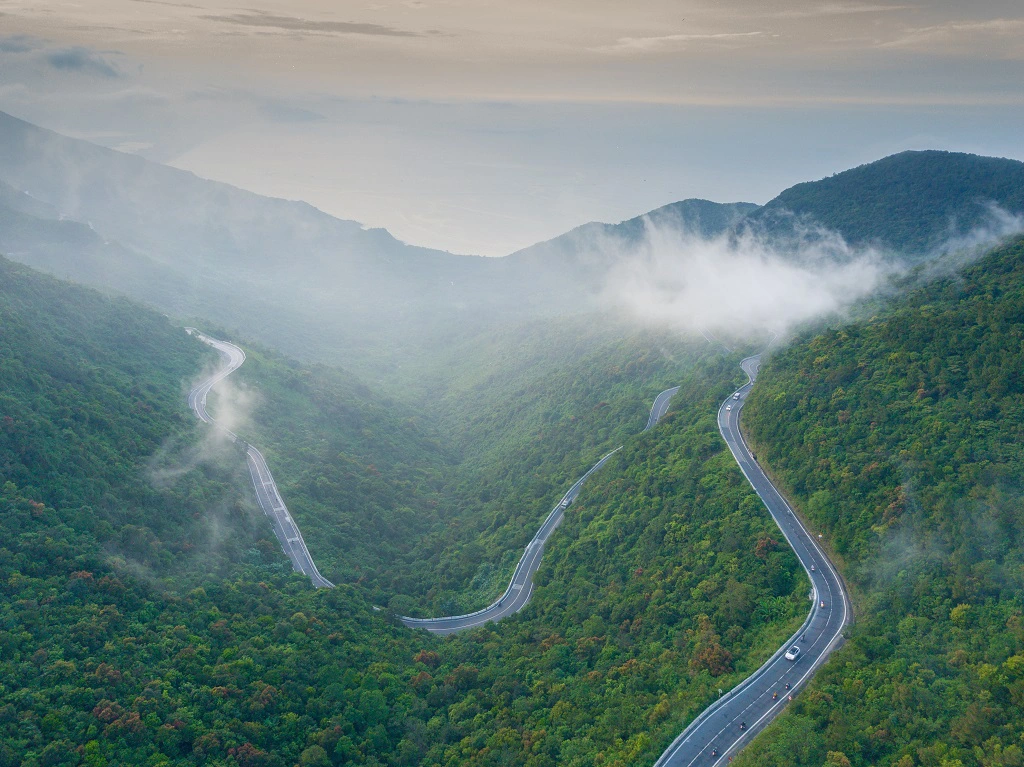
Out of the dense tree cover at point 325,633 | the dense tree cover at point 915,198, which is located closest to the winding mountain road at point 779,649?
the dense tree cover at point 325,633

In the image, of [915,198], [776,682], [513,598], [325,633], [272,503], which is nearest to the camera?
[776,682]

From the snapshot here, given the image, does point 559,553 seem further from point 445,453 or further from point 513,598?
point 445,453

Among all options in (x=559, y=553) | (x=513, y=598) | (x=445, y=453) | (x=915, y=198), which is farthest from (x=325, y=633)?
(x=915, y=198)

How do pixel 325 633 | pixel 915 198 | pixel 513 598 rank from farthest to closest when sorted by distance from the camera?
pixel 915 198
pixel 513 598
pixel 325 633

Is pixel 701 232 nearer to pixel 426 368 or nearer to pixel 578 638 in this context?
pixel 426 368

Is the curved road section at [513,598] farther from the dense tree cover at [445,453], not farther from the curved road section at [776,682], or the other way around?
the curved road section at [776,682]

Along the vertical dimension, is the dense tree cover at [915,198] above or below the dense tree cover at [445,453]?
above
